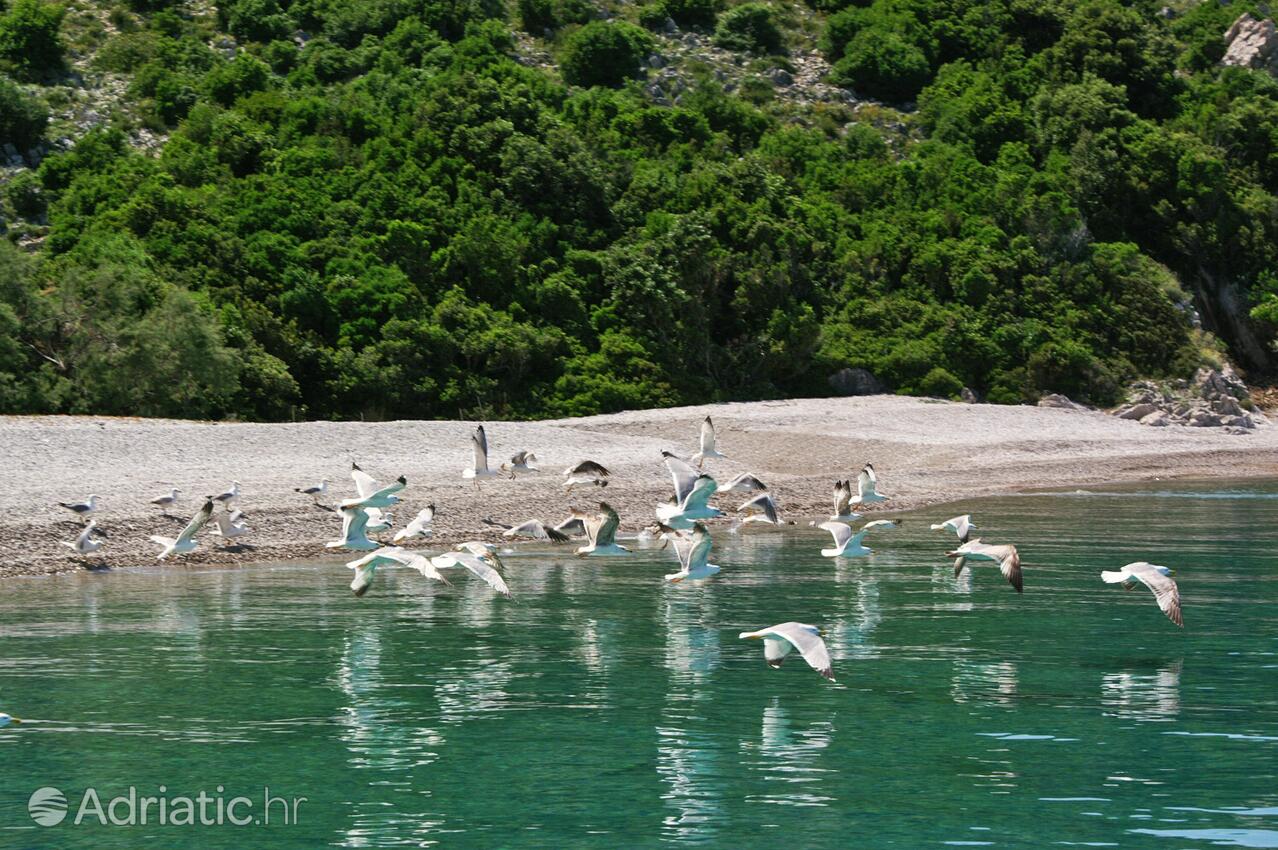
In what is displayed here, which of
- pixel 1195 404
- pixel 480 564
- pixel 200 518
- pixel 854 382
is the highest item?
pixel 854 382

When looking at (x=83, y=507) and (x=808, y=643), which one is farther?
(x=83, y=507)

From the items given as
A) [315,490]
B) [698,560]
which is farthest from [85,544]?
[698,560]

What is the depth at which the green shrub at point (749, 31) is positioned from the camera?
250 ft

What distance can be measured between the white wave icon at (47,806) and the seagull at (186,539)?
9.45 m

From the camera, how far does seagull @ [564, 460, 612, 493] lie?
28.4 metres

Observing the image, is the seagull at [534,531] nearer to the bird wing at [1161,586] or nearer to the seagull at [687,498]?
the seagull at [687,498]

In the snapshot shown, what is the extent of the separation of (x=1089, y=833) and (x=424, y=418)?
32.9 metres

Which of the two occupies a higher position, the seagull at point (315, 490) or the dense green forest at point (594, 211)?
the dense green forest at point (594, 211)

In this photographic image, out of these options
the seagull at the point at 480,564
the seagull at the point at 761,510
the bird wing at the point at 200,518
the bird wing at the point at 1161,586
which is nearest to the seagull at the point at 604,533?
the seagull at the point at 480,564

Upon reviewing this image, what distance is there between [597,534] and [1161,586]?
7245mm

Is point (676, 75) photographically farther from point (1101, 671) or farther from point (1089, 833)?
point (1089, 833)

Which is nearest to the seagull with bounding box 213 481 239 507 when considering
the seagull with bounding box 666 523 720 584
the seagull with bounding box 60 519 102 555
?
the seagull with bounding box 60 519 102 555

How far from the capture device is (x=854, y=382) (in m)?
50.1

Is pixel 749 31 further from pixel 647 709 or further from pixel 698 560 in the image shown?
pixel 647 709
